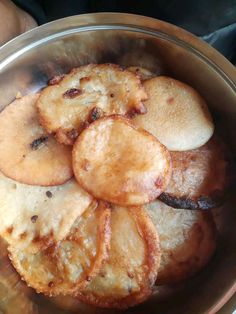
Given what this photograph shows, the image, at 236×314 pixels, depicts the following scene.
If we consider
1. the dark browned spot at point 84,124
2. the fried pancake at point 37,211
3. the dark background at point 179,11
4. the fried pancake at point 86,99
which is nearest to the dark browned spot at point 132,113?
the fried pancake at point 86,99

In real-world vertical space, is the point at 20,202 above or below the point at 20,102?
below

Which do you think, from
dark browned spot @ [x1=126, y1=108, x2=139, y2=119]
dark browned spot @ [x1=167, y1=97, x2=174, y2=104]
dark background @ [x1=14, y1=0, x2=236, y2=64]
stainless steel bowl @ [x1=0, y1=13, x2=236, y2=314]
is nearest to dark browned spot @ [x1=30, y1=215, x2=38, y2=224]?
stainless steel bowl @ [x1=0, y1=13, x2=236, y2=314]

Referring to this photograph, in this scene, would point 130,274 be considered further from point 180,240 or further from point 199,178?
point 199,178

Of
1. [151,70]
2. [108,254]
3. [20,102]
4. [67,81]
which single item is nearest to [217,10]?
[151,70]

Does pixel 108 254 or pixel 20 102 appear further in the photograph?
pixel 20 102

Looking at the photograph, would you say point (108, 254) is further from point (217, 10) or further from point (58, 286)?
point (217, 10)

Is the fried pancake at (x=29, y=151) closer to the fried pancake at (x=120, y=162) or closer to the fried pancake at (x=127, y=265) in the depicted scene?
the fried pancake at (x=120, y=162)

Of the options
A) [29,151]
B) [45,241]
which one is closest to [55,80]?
[29,151]
